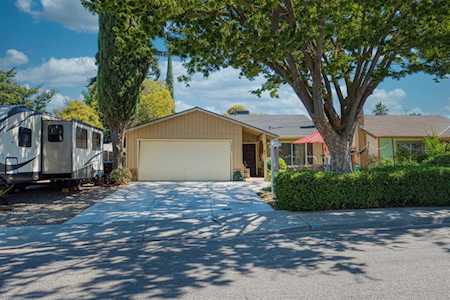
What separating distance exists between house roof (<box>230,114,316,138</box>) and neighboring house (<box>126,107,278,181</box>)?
663 centimetres

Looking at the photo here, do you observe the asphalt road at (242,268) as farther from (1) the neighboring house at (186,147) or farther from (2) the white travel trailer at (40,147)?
(1) the neighboring house at (186,147)

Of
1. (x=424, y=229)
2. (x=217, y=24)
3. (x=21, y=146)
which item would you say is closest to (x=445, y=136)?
(x=424, y=229)

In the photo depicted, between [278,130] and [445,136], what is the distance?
36.1 ft

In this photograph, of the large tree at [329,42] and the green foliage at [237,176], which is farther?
the green foliage at [237,176]

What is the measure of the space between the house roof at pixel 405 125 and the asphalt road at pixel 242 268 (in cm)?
1684

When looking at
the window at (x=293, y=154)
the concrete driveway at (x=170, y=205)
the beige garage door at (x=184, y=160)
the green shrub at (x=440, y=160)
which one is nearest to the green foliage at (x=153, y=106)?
the window at (x=293, y=154)

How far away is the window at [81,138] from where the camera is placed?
507 inches

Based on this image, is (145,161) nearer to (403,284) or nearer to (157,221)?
(157,221)

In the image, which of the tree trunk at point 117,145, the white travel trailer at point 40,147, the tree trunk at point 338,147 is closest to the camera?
the white travel trailer at point 40,147

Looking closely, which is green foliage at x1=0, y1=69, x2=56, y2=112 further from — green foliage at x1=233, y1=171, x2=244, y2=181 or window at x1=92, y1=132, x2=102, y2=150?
green foliage at x1=233, y1=171, x2=244, y2=181

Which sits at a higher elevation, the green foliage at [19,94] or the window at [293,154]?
the green foliage at [19,94]

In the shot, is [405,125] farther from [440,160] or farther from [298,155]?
[440,160]

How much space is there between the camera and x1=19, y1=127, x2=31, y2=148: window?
1089 cm

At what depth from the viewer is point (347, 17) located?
9.94 meters
